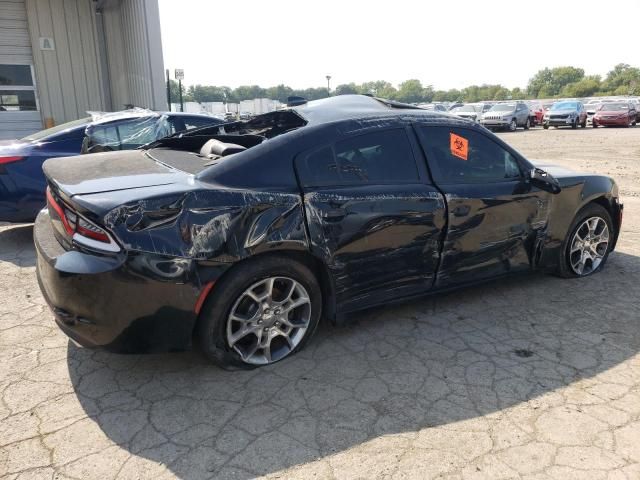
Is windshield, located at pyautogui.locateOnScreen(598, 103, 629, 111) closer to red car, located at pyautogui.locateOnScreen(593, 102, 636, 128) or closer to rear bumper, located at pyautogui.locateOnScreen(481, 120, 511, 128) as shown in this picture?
red car, located at pyautogui.locateOnScreen(593, 102, 636, 128)

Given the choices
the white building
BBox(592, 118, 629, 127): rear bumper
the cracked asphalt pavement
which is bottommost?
the cracked asphalt pavement

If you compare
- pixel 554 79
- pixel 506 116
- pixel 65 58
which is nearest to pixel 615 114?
pixel 506 116

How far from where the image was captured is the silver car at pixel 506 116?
1065 inches

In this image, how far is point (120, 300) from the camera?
8.20 feet

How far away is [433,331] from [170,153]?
227 cm

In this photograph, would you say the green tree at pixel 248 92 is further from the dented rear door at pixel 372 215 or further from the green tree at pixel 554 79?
the dented rear door at pixel 372 215

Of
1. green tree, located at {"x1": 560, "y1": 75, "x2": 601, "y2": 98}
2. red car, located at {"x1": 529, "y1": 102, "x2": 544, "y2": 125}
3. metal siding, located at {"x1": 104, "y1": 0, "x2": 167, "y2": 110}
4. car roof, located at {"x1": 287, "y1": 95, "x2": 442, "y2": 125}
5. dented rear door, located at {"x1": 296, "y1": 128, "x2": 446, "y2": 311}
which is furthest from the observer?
green tree, located at {"x1": 560, "y1": 75, "x2": 601, "y2": 98}

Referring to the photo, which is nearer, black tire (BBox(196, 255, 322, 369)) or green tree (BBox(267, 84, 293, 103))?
black tire (BBox(196, 255, 322, 369))

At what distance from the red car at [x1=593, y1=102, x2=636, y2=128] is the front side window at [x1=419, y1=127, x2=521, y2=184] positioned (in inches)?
1187

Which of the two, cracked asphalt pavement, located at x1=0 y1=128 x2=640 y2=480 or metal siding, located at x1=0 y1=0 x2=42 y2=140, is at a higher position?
metal siding, located at x1=0 y1=0 x2=42 y2=140

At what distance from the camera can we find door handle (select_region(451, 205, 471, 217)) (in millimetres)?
3430

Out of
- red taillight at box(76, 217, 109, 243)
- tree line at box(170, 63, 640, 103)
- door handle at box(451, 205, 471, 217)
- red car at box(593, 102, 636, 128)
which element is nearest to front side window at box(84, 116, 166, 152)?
red taillight at box(76, 217, 109, 243)

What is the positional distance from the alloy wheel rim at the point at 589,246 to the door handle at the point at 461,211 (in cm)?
143

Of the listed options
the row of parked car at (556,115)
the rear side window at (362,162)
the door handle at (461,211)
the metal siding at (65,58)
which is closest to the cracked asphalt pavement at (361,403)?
the door handle at (461,211)
